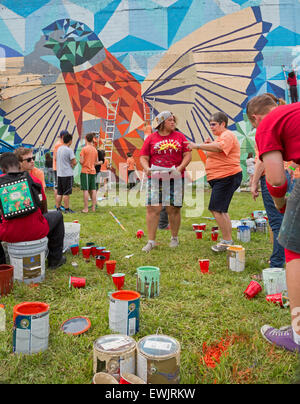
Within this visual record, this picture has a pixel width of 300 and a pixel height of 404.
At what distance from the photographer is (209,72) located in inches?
495

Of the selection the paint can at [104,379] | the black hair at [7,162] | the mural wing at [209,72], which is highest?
the mural wing at [209,72]

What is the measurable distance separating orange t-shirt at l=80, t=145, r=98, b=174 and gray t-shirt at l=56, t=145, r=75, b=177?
32cm

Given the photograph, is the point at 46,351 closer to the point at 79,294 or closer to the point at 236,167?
the point at 79,294

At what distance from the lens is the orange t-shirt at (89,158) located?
7.35 meters

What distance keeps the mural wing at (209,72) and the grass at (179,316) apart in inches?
369

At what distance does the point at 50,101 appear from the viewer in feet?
43.7

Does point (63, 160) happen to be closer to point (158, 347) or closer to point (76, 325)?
point (76, 325)

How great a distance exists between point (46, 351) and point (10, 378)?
0.28 m

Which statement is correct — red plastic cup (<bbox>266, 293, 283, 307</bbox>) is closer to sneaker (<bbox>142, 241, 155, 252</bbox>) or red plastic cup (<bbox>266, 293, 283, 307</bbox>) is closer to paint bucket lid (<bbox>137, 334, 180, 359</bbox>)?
paint bucket lid (<bbox>137, 334, 180, 359</bbox>)

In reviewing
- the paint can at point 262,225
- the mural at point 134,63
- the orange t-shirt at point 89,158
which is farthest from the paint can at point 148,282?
the mural at point 134,63

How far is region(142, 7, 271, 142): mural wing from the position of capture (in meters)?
12.4

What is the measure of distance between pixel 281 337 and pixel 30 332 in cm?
151

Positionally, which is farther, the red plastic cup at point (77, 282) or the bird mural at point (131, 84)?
the bird mural at point (131, 84)

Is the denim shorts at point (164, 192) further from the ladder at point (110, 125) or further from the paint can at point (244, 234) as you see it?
the ladder at point (110, 125)
